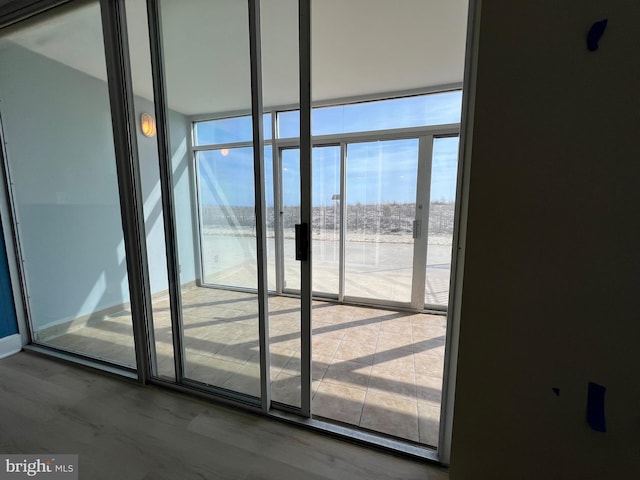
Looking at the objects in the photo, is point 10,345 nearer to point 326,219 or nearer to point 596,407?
point 326,219

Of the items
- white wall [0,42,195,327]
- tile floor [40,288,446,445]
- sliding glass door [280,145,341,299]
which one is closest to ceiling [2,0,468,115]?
white wall [0,42,195,327]

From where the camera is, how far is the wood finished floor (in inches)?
46.1

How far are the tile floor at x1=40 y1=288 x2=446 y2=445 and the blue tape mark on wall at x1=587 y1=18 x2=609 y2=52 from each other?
1482mm

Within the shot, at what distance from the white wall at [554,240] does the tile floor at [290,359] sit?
0.72m

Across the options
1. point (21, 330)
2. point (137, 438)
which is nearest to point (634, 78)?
point (137, 438)

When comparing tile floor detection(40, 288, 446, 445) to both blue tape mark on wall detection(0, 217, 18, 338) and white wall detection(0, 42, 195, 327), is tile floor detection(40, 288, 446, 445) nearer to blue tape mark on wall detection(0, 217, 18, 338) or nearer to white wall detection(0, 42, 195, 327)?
blue tape mark on wall detection(0, 217, 18, 338)

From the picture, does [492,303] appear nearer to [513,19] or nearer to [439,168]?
[513,19]

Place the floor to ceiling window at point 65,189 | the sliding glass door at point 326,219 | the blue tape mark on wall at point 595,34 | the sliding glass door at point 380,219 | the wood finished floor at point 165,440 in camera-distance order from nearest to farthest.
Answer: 1. the blue tape mark on wall at point 595,34
2. the wood finished floor at point 165,440
3. the floor to ceiling window at point 65,189
4. the sliding glass door at point 380,219
5. the sliding glass door at point 326,219

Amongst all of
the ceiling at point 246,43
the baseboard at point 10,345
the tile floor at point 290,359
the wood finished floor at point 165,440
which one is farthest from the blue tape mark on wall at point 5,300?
the ceiling at point 246,43

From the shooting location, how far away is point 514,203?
32.9 inches

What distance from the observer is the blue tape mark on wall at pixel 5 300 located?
81.0 inches

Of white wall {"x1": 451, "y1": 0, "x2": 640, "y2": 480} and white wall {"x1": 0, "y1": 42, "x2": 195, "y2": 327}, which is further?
white wall {"x1": 0, "y1": 42, "x2": 195, "y2": 327}

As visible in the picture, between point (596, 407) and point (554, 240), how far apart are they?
0.56 metres

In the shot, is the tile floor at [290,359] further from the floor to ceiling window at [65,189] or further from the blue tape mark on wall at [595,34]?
the blue tape mark on wall at [595,34]
